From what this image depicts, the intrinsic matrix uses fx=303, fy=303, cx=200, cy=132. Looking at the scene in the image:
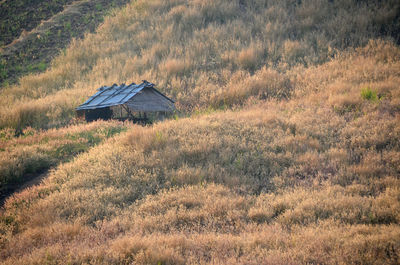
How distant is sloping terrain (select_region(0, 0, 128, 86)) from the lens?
19.9 m

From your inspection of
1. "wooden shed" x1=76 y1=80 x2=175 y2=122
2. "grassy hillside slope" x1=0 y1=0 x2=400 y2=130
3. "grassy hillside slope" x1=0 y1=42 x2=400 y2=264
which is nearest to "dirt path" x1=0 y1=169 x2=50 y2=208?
"grassy hillside slope" x1=0 y1=42 x2=400 y2=264

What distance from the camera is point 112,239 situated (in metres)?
4.63

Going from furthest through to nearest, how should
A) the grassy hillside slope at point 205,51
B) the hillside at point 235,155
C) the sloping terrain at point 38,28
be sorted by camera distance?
the sloping terrain at point 38,28 → the grassy hillside slope at point 205,51 → the hillside at point 235,155

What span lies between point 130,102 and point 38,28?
17906 millimetres

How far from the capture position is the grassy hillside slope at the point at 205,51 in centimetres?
1270

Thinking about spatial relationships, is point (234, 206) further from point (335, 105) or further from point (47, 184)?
point (335, 105)

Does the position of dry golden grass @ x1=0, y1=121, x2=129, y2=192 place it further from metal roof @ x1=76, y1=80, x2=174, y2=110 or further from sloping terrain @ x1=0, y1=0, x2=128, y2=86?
sloping terrain @ x1=0, y1=0, x2=128, y2=86

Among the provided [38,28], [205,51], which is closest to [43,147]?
[205,51]

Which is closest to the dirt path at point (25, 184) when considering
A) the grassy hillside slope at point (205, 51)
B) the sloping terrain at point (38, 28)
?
the grassy hillside slope at point (205, 51)

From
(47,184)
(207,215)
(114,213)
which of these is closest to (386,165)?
(207,215)

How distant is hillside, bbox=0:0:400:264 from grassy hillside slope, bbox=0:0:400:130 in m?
0.10

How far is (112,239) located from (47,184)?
296 cm

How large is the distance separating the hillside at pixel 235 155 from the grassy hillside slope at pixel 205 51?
10cm

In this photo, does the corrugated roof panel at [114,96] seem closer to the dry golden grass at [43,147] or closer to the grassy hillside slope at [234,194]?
A: the dry golden grass at [43,147]
